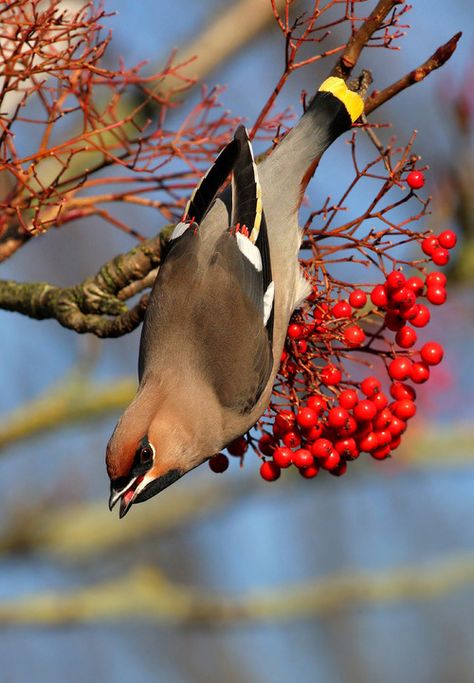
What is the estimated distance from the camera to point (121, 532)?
7012 millimetres

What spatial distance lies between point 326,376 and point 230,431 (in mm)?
441

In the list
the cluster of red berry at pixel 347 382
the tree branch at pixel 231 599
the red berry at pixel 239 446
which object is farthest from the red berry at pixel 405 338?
the tree branch at pixel 231 599

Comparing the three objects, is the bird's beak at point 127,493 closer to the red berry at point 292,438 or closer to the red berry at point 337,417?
the red berry at point 292,438

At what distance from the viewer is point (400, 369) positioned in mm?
3691

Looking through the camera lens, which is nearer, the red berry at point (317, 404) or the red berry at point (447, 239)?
the red berry at point (317, 404)

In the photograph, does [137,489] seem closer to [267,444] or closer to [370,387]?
[267,444]

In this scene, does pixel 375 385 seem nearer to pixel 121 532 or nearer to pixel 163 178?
pixel 163 178

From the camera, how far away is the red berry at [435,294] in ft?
12.2

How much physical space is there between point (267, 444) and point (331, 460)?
26 centimetres

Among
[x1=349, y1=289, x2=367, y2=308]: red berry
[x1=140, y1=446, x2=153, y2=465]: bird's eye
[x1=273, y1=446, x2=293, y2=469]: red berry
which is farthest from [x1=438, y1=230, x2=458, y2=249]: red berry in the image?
[x1=140, y1=446, x2=153, y2=465]: bird's eye

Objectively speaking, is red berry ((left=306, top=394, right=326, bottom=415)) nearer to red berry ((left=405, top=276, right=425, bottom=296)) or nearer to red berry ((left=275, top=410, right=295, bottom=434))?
red berry ((left=275, top=410, right=295, bottom=434))

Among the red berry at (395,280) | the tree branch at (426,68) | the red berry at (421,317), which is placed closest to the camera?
the tree branch at (426,68)

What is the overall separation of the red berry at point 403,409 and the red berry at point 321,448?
12.1 inches

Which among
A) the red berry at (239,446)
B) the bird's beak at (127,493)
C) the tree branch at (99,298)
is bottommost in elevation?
the red berry at (239,446)
